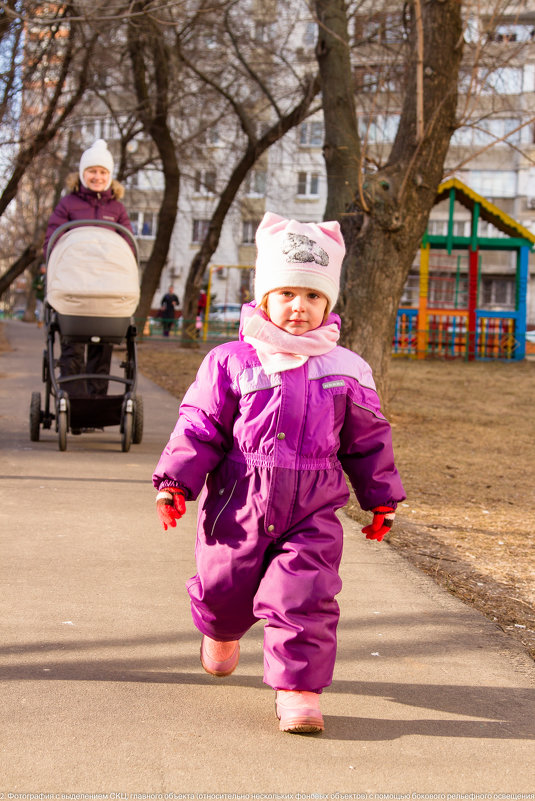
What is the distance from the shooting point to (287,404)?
3.33 meters

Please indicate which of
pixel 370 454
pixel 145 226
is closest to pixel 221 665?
pixel 370 454

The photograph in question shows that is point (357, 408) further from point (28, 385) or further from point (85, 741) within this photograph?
point (28, 385)

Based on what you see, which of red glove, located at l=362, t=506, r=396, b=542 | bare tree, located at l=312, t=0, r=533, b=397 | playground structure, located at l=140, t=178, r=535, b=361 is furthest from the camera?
playground structure, located at l=140, t=178, r=535, b=361

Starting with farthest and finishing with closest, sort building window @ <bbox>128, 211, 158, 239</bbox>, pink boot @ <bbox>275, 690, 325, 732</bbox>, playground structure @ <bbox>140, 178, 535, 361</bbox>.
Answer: building window @ <bbox>128, 211, 158, 239</bbox> < playground structure @ <bbox>140, 178, 535, 361</bbox> < pink boot @ <bbox>275, 690, 325, 732</bbox>

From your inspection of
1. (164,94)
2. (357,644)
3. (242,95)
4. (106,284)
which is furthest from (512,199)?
(357,644)

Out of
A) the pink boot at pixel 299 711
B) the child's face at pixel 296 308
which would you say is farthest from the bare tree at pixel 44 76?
the pink boot at pixel 299 711

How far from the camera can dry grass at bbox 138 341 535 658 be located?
195 inches

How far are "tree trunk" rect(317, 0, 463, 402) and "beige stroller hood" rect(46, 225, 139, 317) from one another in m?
3.39

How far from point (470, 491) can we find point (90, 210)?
144 inches

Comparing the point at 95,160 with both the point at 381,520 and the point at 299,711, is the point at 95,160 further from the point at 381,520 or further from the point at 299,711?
the point at 299,711

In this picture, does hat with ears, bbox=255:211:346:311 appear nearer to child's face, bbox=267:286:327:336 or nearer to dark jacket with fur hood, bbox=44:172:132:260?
child's face, bbox=267:286:327:336

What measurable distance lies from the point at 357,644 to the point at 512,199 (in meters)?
55.5

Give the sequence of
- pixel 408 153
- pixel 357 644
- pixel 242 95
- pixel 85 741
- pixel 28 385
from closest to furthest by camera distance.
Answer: pixel 85 741 → pixel 357 644 → pixel 408 153 → pixel 28 385 → pixel 242 95

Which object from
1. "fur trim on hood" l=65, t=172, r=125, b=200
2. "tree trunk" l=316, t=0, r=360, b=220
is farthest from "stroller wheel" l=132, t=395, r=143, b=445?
"tree trunk" l=316, t=0, r=360, b=220
